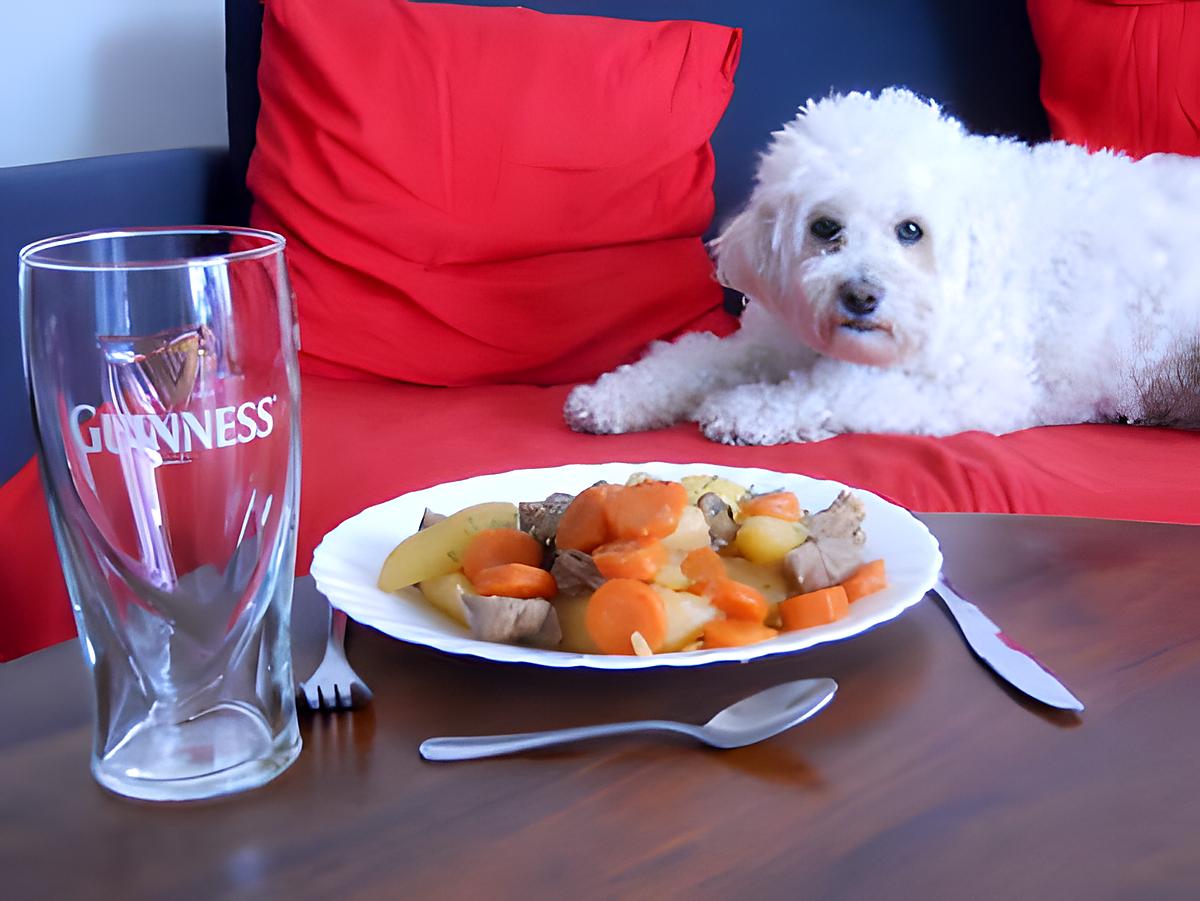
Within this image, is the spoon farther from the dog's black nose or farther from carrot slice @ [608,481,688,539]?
the dog's black nose

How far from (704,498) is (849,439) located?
96cm

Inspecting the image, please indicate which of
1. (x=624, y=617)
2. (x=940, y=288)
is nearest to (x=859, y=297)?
(x=940, y=288)

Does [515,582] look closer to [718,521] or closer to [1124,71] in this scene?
[718,521]

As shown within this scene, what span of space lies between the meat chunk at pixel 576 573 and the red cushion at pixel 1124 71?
5.73ft

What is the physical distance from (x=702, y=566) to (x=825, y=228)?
4.08ft

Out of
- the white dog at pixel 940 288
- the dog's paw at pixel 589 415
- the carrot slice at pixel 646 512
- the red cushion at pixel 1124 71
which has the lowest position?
the dog's paw at pixel 589 415

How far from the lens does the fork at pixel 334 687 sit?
64 centimetres

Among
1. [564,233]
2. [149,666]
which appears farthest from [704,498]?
[564,233]

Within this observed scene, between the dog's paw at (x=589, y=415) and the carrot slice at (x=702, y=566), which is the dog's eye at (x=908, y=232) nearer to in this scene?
the dog's paw at (x=589, y=415)

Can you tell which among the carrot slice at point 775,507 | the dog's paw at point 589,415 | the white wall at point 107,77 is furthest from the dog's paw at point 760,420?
the white wall at point 107,77

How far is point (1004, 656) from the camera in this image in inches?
26.9

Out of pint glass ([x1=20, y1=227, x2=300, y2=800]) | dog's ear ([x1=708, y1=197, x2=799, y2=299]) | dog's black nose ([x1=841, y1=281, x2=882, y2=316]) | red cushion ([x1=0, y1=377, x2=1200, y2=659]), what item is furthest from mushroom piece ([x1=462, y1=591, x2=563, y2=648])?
dog's ear ([x1=708, y1=197, x2=799, y2=299])

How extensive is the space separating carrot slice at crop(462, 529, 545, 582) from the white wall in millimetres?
2103

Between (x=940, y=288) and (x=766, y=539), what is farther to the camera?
(x=940, y=288)
